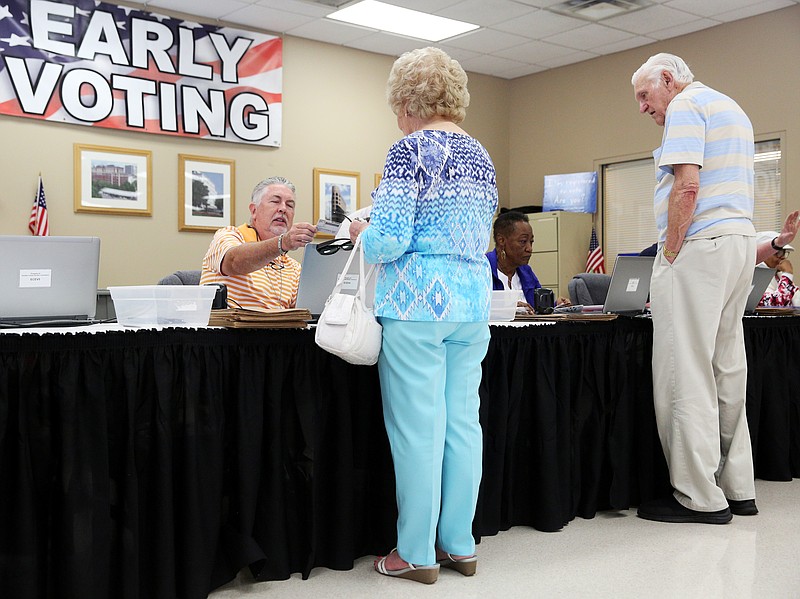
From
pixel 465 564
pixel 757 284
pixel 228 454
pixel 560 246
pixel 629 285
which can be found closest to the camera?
pixel 228 454

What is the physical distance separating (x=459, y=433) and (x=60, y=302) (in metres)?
1.31

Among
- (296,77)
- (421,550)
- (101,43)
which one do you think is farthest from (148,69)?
(421,550)

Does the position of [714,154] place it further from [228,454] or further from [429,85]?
[228,454]

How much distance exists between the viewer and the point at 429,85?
8.48ft

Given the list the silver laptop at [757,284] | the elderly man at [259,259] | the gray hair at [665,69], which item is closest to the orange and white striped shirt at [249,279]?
the elderly man at [259,259]

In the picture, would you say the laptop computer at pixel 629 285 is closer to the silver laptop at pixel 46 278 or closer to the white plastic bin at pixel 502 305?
the white plastic bin at pixel 502 305

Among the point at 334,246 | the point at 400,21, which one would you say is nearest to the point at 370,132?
the point at 400,21

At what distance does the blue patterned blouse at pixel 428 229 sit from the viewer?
248cm

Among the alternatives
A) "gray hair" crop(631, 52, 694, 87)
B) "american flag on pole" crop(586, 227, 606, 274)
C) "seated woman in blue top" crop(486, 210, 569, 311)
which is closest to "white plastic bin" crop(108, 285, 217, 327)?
"gray hair" crop(631, 52, 694, 87)

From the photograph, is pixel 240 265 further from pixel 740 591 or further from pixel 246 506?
pixel 740 591

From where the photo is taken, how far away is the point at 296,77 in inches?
269

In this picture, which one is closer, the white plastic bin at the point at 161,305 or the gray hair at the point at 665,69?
the white plastic bin at the point at 161,305

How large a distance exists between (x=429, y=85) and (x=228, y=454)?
1257 millimetres

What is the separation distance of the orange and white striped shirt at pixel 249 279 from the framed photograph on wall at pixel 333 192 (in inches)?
126
